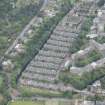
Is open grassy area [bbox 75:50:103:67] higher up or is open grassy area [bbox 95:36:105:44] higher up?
open grassy area [bbox 95:36:105:44]

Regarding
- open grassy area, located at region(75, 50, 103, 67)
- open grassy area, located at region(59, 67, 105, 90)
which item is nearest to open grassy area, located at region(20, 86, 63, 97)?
open grassy area, located at region(59, 67, 105, 90)

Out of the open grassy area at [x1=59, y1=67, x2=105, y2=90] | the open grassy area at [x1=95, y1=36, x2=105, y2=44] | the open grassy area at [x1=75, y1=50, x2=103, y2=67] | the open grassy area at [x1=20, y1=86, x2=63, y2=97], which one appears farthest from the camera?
the open grassy area at [x1=95, y1=36, x2=105, y2=44]

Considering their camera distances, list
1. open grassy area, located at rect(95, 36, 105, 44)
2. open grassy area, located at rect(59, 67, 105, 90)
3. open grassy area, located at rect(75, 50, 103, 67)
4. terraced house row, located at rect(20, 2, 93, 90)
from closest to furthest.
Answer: open grassy area, located at rect(59, 67, 105, 90) → terraced house row, located at rect(20, 2, 93, 90) → open grassy area, located at rect(75, 50, 103, 67) → open grassy area, located at rect(95, 36, 105, 44)

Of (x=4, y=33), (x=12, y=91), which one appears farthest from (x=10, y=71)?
(x=4, y=33)

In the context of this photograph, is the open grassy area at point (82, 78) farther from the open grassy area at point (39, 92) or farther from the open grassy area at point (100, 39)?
the open grassy area at point (100, 39)

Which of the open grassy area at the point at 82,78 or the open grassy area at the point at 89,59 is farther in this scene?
the open grassy area at the point at 89,59

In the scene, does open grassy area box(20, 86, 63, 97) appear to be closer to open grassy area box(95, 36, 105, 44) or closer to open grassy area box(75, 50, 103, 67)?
open grassy area box(75, 50, 103, 67)

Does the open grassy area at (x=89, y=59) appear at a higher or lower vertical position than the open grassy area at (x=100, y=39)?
lower

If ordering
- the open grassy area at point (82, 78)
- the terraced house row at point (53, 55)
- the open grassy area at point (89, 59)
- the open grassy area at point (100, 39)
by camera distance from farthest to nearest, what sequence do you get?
1. the open grassy area at point (100, 39)
2. the open grassy area at point (89, 59)
3. the terraced house row at point (53, 55)
4. the open grassy area at point (82, 78)

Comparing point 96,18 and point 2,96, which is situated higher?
point 96,18

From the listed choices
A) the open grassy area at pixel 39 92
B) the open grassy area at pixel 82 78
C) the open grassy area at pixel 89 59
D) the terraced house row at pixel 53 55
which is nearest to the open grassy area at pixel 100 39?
the open grassy area at pixel 89 59

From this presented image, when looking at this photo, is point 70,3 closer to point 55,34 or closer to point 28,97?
point 55,34
